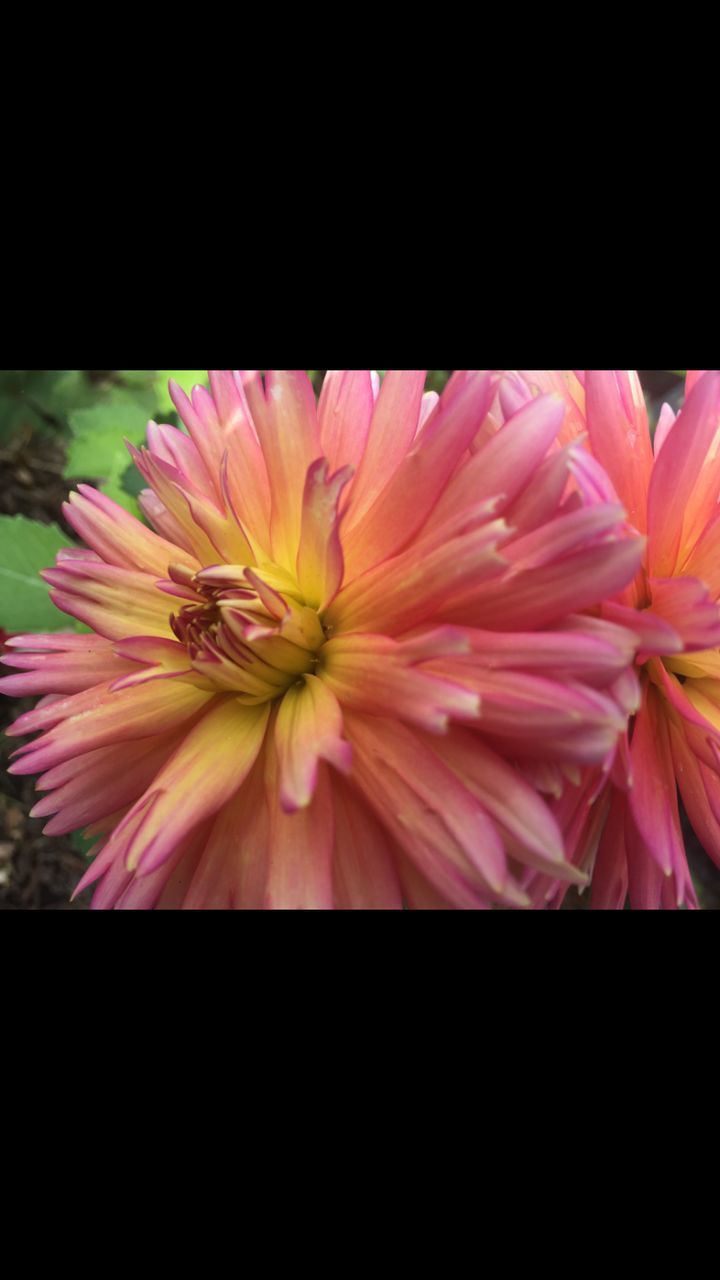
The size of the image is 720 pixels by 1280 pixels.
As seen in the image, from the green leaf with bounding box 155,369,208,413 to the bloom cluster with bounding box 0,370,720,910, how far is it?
2.55ft

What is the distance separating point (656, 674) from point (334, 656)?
267 millimetres

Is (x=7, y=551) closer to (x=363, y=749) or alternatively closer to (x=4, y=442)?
(x=4, y=442)

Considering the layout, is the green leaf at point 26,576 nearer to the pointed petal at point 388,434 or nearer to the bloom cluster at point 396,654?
the bloom cluster at point 396,654

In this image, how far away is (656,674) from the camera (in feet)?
2.40

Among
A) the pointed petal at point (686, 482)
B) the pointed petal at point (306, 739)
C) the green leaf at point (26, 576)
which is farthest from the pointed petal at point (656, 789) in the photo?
the green leaf at point (26, 576)

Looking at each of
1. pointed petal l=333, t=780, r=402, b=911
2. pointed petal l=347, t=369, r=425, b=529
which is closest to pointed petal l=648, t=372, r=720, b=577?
pointed petal l=347, t=369, r=425, b=529

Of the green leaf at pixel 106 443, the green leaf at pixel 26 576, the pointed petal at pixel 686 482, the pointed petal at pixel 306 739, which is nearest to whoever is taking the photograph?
the pointed petal at pixel 306 739

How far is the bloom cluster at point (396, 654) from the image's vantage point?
2.01 feet

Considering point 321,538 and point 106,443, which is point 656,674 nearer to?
point 321,538

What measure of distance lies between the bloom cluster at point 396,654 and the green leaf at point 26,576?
2.09ft

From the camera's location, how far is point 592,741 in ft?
1.94

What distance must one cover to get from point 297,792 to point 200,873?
0.19m

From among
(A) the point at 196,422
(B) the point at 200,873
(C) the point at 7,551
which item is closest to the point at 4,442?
(C) the point at 7,551

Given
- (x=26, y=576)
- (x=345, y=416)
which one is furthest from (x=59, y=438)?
(x=345, y=416)
